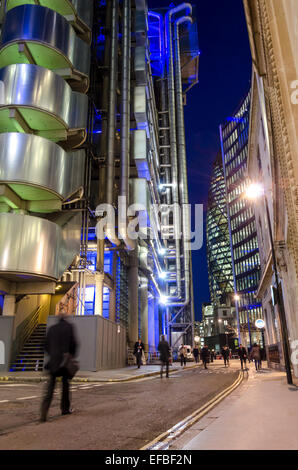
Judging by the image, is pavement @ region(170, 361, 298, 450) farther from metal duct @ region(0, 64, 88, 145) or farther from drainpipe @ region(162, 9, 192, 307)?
drainpipe @ region(162, 9, 192, 307)

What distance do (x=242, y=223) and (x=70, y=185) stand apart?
7211 cm

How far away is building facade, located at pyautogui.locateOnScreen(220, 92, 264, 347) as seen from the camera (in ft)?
273

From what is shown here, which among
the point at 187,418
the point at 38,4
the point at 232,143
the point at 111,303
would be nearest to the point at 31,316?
the point at 111,303

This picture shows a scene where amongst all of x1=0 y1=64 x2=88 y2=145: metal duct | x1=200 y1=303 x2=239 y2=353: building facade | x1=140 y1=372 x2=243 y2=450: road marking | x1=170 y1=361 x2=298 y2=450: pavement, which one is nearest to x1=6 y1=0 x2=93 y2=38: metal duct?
x1=0 y1=64 x2=88 y2=145: metal duct

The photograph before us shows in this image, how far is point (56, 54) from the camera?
2503 cm

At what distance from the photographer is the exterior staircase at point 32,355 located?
20031mm

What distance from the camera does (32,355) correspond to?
20.9 m

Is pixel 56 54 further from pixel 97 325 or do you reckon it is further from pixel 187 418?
pixel 187 418

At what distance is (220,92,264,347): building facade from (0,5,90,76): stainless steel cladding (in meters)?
59.1

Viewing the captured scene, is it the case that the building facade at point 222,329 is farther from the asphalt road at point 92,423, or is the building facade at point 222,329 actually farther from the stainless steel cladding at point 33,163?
the asphalt road at point 92,423

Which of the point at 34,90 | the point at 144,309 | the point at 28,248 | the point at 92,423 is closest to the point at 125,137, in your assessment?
the point at 34,90

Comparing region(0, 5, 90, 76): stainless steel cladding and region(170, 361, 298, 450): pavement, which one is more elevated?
region(0, 5, 90, 76): stainless steel cladding

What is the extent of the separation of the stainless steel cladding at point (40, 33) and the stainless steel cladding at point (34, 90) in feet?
6.97
